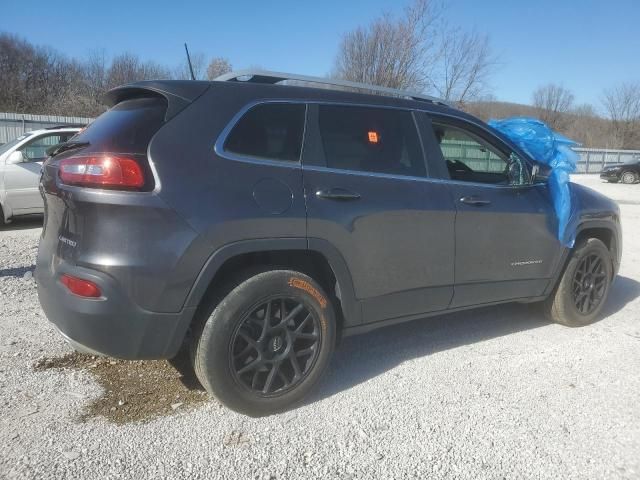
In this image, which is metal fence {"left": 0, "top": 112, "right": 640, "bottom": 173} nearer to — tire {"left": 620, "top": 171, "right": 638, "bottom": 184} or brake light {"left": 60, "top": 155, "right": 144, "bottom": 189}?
tire {"left": 620, "top": 171, "right": 638, "bottom": 184}

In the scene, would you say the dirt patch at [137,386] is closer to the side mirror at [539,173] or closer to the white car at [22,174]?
the side mirror at [539,173]

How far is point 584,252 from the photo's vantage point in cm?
455

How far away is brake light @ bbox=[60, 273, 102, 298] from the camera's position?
2.55 metres

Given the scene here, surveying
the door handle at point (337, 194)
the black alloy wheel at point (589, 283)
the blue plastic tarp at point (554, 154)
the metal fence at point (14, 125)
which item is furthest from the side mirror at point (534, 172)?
the metal fence at point (14, 125)

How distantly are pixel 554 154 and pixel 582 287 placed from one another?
1.20 metres

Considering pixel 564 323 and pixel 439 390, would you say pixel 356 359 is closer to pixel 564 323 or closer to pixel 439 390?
pixel 439 390

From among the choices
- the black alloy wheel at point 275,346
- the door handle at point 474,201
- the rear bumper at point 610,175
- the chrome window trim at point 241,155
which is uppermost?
the chrome window trim at point 241,155

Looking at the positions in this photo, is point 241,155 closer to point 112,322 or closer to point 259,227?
point 259,227

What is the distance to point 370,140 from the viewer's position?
11.2 ft

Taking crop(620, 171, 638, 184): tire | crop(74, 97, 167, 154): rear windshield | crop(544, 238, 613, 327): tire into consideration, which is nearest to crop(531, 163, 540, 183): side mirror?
crop(544, 238, 613, 327): tire

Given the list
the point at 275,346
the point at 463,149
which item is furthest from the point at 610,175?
the point at 275,346

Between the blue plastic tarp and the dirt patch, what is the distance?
3.09m

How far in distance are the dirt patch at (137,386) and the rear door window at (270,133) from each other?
1505 mm

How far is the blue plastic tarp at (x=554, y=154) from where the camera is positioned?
14.1 ft
